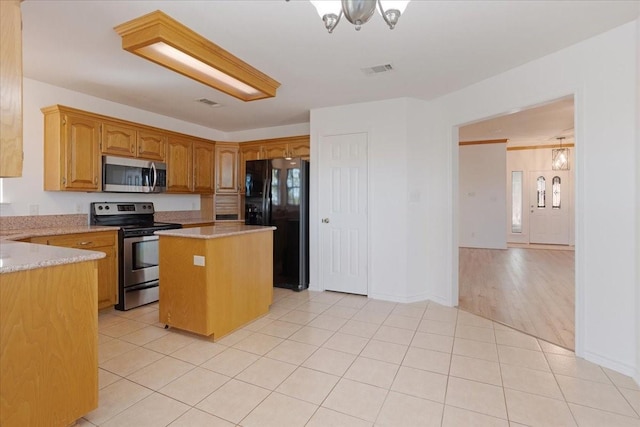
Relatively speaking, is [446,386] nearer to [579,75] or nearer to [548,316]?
[548,316]

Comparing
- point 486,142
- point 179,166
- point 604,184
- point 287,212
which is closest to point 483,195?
point 486,142

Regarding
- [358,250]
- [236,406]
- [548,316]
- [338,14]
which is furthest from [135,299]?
[548,316]

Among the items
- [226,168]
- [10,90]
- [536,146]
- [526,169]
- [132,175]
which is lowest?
[132,175]

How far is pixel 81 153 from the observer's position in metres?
3.45

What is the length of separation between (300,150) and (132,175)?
227 centimetres

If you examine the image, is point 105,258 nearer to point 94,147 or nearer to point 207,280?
point 94,147

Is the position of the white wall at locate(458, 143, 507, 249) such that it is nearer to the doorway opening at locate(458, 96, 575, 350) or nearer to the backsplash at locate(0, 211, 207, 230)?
the doorway opening at locate(458, 96, 575, 350)

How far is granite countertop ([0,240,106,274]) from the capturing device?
144 cm

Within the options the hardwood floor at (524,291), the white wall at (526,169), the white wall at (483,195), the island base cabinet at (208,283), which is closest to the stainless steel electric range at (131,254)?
the island base cabinet at (208,283)

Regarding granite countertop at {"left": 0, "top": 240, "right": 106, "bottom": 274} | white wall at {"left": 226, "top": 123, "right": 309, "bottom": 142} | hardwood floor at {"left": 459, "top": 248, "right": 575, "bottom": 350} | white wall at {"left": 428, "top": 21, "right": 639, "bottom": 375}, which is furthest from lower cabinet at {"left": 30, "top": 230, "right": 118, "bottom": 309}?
white wall at {"left": 428, "top": 21, "right": 639, "bottom": 375}

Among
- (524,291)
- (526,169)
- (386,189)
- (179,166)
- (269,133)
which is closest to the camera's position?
(386,189)

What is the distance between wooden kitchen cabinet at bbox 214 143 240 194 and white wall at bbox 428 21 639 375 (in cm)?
422

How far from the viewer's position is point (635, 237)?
7.21 ft

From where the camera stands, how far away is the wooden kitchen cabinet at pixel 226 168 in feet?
17.1
